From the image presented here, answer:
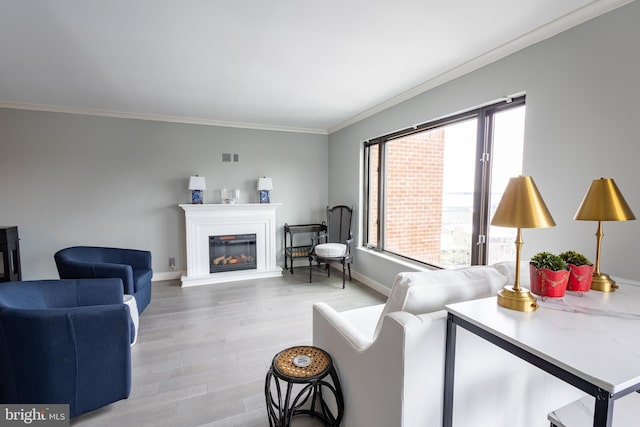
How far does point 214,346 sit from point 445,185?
280 centimetres

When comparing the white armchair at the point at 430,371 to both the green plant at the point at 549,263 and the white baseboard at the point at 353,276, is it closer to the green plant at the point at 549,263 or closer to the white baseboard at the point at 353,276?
the green plant at the point at 549,263

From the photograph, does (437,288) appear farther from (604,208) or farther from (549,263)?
(604,208)

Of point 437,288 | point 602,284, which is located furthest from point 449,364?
point 602,284

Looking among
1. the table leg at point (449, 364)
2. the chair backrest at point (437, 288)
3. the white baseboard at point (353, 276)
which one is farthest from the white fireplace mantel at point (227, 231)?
the table leg at point (449, 364)

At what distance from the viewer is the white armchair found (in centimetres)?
115

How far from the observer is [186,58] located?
247 cm

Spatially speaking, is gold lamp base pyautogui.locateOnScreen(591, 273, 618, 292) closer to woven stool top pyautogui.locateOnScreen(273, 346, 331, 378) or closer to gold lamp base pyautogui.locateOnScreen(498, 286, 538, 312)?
gold lamp base pyautogui.locateOnScreen(498, 286, 538, 312)

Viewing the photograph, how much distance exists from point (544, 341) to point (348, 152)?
398 centimetres

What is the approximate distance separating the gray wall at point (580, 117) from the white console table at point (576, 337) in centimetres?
58

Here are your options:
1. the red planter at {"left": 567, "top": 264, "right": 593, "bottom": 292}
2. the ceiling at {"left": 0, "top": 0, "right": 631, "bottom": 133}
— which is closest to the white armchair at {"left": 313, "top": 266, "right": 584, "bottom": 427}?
the red planter at {"left": 567, "top": 264, "right": 593, "bottom": 292}

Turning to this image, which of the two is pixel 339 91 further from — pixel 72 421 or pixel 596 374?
pixel 72 421

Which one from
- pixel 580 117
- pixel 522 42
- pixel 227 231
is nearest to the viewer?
pixel 580 117

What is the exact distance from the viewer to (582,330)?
3.36ft

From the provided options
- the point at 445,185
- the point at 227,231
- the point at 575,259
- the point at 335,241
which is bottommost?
the point at 335,241
